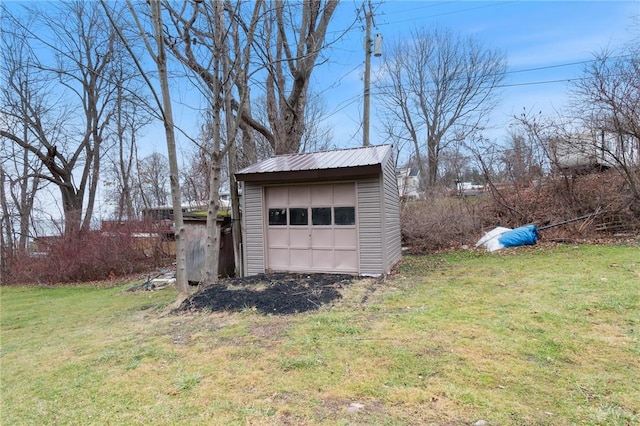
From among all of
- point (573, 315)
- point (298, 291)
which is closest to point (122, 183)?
point (298, 291)

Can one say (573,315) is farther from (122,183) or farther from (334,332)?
(122,183)

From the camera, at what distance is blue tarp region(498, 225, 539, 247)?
9367 millimetres

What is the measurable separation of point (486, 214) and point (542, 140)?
2.75m

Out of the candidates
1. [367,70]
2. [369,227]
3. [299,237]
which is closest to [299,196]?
[299,237]

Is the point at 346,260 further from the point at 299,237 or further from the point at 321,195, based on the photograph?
the point at 321,195

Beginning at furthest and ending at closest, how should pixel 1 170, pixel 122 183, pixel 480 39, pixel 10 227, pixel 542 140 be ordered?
1. pixel 480 39
2. pixel 122 183
3. pixel 1 170
4. pixel 10 227
5. pixel 542 140

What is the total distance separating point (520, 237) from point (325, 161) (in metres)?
5.90

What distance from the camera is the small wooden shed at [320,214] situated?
270 inches

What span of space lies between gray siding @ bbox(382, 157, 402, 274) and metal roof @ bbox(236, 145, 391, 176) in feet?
1.25

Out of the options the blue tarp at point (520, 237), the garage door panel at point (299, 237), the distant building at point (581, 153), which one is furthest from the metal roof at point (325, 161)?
the distant building at point (581, 153)

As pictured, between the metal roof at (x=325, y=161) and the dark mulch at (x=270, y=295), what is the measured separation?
7.13 feet

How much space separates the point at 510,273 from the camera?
660 centimetres

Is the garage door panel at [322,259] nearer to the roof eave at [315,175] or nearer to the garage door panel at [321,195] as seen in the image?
the garage door panel at [321,195]

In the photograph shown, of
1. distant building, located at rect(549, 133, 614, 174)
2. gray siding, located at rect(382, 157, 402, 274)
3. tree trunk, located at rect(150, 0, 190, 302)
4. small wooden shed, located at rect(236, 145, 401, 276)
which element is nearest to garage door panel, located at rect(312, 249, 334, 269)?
small wooden shed, located at rect(236, 145, 401, 276)
